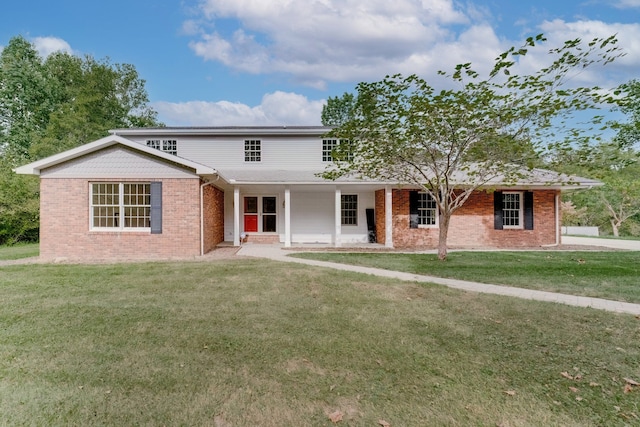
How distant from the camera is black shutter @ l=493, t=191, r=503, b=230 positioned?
13781 mm

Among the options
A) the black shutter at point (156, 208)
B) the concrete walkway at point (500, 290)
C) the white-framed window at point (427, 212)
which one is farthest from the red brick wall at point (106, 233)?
the white-framed window at point (427, 212)

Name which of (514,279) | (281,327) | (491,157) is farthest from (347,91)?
(281,327)

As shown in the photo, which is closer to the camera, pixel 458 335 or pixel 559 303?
pixel 458 335

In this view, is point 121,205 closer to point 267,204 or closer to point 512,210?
point 267,204

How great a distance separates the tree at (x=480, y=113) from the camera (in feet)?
27.2

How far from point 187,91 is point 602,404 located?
2481 cm

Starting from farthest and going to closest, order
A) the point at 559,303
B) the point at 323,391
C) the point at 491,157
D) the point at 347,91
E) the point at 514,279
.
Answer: the point at 347,91, the point at 491,157, the point at 514,279, the point at 559,303, the point at 323,391

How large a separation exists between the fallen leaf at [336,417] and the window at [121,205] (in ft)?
35.0

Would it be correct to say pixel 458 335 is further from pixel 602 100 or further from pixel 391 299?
pixel 602 100

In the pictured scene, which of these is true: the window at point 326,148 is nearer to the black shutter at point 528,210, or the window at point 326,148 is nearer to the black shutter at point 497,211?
the black shutter at point 497,211

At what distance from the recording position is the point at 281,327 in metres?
4.52

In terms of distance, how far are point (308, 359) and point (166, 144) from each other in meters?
15.4

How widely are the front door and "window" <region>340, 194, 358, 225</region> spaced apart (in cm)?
323

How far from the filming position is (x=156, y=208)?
11031 mm
